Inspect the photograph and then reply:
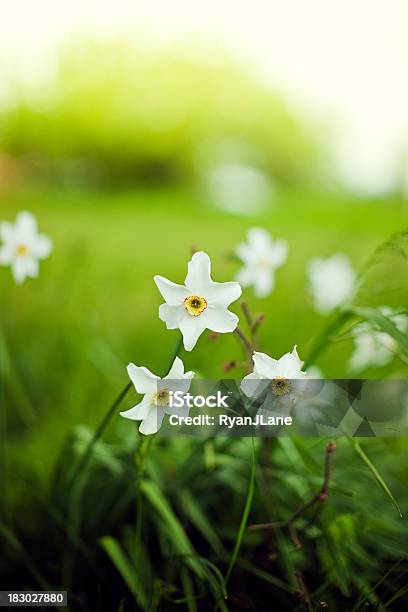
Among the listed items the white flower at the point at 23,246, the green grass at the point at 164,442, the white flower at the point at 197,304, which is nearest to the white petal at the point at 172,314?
the white flower at the point at 197,304

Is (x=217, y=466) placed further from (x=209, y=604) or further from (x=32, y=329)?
(x=32, y=329)

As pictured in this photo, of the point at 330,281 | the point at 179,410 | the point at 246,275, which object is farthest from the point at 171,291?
the point at 330,281

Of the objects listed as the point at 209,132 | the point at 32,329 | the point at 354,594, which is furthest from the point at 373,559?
the point at 209,132

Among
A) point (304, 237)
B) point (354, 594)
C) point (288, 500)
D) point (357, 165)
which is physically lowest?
point (354, 594)

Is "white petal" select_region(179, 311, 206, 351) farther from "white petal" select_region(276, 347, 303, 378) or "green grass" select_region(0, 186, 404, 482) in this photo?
"green grass" select_region(0, 186, 404, 482)

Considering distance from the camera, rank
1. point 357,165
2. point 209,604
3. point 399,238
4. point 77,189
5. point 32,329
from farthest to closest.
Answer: point 77,189
point 357,165
point 32,329
point 209,604
point 399,238

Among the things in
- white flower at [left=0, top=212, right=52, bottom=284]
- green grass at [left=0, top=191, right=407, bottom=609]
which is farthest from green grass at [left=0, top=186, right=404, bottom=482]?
white flower at [left=0, top=212, right=52, bottom=284]

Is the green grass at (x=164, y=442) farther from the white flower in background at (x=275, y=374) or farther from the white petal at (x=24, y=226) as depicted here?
the white petal at (x=24, y=226)
